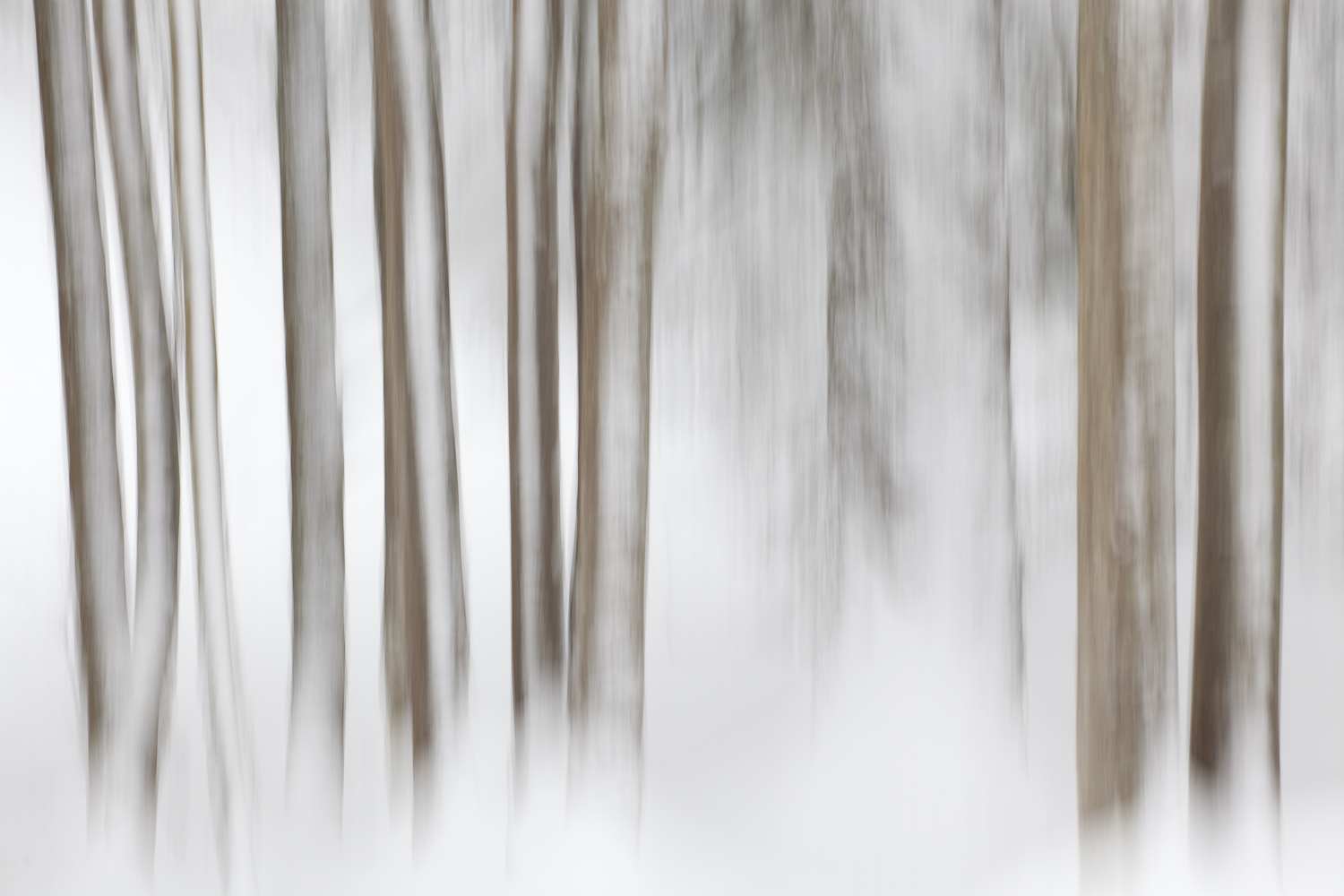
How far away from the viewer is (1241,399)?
0.54 metres

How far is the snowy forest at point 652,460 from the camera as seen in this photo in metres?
0.54

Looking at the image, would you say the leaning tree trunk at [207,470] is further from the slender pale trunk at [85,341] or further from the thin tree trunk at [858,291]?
the thin tree trunk at [858,291]

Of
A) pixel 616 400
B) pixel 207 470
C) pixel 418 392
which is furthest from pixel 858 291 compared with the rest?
pixel 207 470

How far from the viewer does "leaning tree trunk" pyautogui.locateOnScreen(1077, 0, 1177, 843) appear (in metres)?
0.52

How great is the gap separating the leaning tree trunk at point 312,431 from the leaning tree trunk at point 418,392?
1.4 inches

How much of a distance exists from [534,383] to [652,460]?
9 centimetres

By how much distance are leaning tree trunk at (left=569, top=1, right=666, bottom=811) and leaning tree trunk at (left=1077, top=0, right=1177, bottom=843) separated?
0.25 m

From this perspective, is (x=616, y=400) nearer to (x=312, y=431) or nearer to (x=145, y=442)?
(x=312, y=431)

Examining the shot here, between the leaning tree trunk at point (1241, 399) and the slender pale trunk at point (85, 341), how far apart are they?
0.66 m

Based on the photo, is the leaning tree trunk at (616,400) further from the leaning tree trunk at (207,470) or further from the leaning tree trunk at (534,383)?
the leaning tree trunk at (207,470)

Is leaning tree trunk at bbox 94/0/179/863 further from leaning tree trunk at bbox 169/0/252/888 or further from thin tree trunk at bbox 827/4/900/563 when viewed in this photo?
thin tree trunk at bbox 827/4/900/563

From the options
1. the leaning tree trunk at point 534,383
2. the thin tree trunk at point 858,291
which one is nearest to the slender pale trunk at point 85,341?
the leaning tree trunk at point 534,383

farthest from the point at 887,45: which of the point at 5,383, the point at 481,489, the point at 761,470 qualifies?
the point at 5,383

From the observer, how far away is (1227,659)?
1.78 ft
